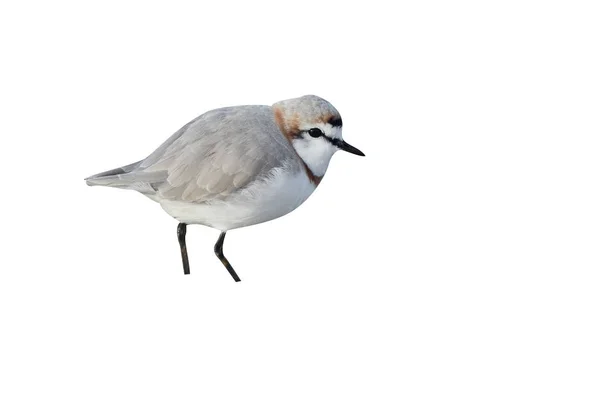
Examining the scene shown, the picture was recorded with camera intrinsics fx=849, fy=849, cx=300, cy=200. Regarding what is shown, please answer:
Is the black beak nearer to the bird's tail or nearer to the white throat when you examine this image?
the white throat

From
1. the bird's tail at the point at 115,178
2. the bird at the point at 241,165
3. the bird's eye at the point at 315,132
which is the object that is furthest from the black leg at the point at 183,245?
the bird's eye at the point at 315,132

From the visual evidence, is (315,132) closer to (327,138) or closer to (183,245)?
(327,138)

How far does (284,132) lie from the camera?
6.50m

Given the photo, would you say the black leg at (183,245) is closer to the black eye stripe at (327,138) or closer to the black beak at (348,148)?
the black eye stripe at (327,138)

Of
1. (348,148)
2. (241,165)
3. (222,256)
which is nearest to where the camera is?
(241,165)

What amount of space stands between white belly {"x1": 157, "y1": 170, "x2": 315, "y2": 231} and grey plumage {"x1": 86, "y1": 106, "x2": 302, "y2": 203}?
7cm

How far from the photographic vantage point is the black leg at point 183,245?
265 inches

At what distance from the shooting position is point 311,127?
6.43 metres

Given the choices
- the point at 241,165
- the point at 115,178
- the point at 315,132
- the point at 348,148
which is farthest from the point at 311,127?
the point at 115,178

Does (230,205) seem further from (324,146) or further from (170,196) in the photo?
(324,146)

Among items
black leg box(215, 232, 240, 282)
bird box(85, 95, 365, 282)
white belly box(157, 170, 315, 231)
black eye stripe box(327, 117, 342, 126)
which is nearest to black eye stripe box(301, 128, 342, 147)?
bird box(85, 95, 365, 282)

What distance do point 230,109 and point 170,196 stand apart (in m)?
0.88

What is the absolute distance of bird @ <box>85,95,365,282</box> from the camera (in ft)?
20.5

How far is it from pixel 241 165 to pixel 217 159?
0.64 feet
